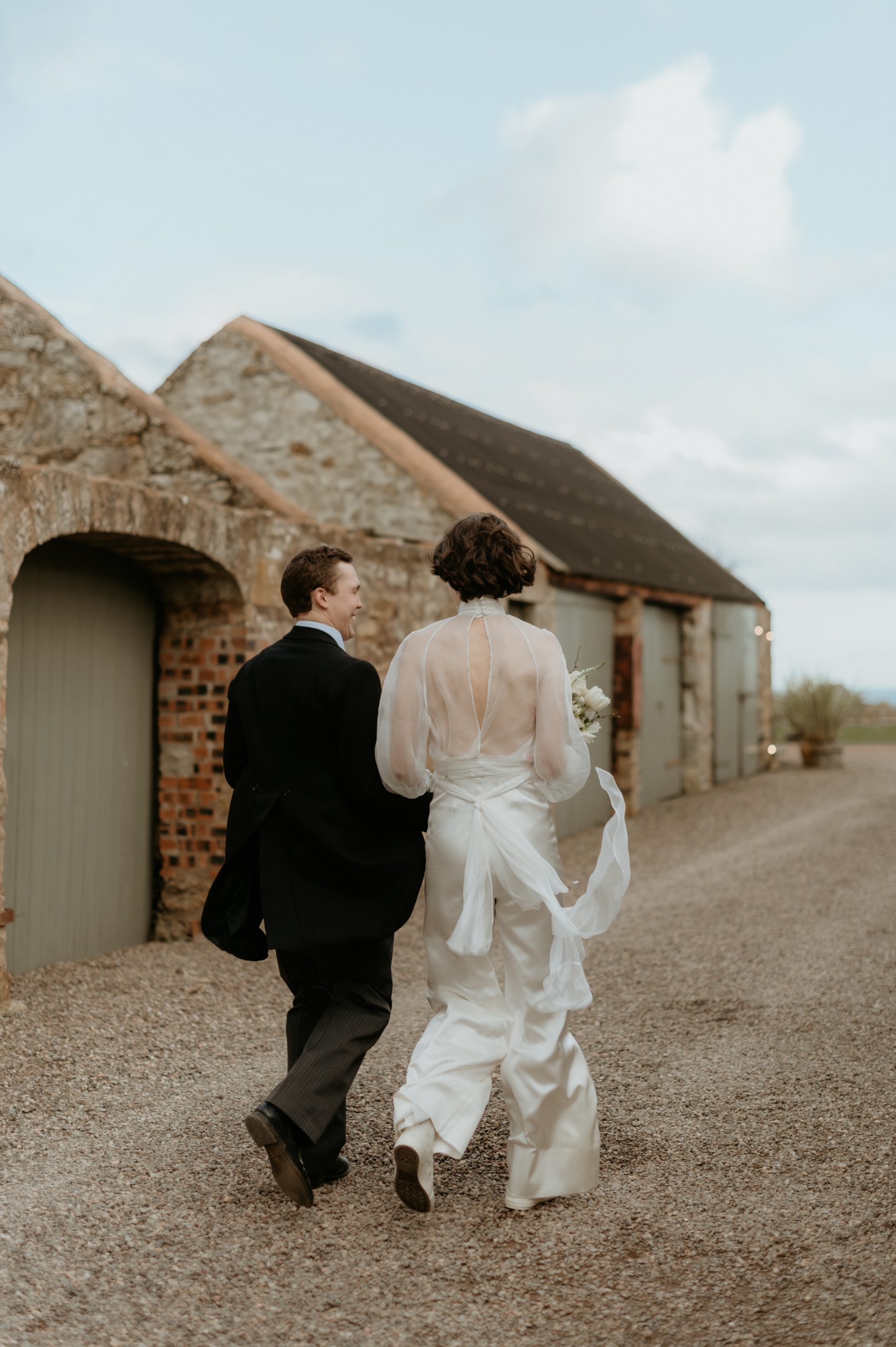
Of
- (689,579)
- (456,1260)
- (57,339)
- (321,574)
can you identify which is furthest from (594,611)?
(456,1260)

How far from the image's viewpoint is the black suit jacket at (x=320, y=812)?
309cm

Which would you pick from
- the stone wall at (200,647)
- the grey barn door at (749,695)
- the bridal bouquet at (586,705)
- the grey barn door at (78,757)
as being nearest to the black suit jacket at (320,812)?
the bridal bouquet at (586,705)

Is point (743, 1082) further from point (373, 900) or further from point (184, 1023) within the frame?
point (184, 1023)

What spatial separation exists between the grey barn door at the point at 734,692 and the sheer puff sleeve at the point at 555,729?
1147 centimetres

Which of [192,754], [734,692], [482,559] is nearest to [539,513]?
[734,692]

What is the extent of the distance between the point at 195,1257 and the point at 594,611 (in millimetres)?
8878

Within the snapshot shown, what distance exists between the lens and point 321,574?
10.7 ft

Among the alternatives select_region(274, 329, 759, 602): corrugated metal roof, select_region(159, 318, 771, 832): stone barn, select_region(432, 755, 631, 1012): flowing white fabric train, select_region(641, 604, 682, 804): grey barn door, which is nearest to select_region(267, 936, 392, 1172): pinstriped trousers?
select_region(432, 755, 631, 1012): flowing white fabric train

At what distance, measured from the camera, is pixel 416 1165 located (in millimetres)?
2836

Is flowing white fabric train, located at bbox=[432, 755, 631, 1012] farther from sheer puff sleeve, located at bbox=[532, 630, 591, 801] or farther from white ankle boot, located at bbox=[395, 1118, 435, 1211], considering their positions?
white ankle boot, located at bbox=[395, 1118, 435, 1211]

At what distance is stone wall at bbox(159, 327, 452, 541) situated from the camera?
9.71 meters

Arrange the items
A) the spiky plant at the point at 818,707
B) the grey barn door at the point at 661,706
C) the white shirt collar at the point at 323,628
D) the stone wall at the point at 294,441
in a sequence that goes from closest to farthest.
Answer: the white shirt collar at the point at 323,628, the stone wall at the point at 294,441, the grey barn door at the point at 661,706, the spiky plant at the point at 818,707

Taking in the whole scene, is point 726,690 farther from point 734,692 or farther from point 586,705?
point 586,705

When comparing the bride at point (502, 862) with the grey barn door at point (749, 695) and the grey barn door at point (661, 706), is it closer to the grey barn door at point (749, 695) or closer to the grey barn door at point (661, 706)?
the grey barn door at point (661, 706)
